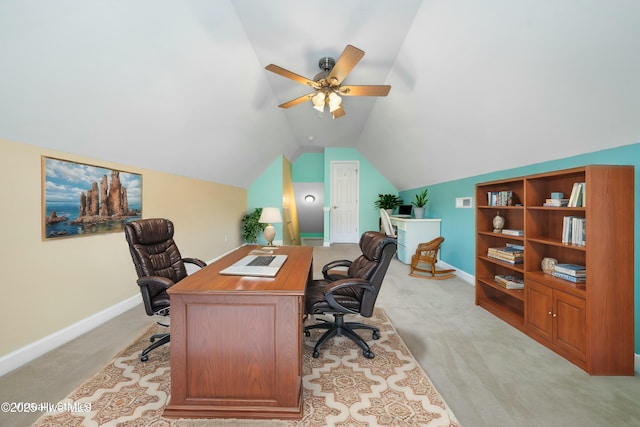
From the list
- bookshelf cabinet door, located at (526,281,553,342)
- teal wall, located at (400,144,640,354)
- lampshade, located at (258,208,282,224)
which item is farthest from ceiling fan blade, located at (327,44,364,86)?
bookshelf cabinet door, located at (526,281,553,342)

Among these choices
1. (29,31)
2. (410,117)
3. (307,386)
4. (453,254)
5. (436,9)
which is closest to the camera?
(29,31)

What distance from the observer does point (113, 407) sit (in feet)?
4.95

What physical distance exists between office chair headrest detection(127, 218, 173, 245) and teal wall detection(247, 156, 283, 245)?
13.6 ft

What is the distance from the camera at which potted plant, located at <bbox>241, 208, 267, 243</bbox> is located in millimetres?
6133

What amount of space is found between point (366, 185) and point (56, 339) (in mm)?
6540

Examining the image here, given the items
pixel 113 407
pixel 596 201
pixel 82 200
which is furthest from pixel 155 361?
pixel 596 201

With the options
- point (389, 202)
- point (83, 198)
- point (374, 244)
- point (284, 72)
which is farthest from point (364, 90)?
point (389, 202)

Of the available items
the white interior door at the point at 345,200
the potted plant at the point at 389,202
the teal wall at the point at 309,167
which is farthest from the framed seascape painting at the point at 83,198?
the teal wall at the point at 309,167

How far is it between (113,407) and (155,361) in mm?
446

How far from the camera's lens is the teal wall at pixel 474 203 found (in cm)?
182

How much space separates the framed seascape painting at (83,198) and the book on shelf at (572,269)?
166 inches

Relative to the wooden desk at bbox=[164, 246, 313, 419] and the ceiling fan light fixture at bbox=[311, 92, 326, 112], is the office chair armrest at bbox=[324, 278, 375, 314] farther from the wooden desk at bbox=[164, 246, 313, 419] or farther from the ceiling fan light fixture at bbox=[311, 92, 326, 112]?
the ceiling fan light fixture at bbox=[311, 92, 326, 112]

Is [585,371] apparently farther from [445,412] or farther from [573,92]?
[573,92]

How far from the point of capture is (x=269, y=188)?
6551 mm
